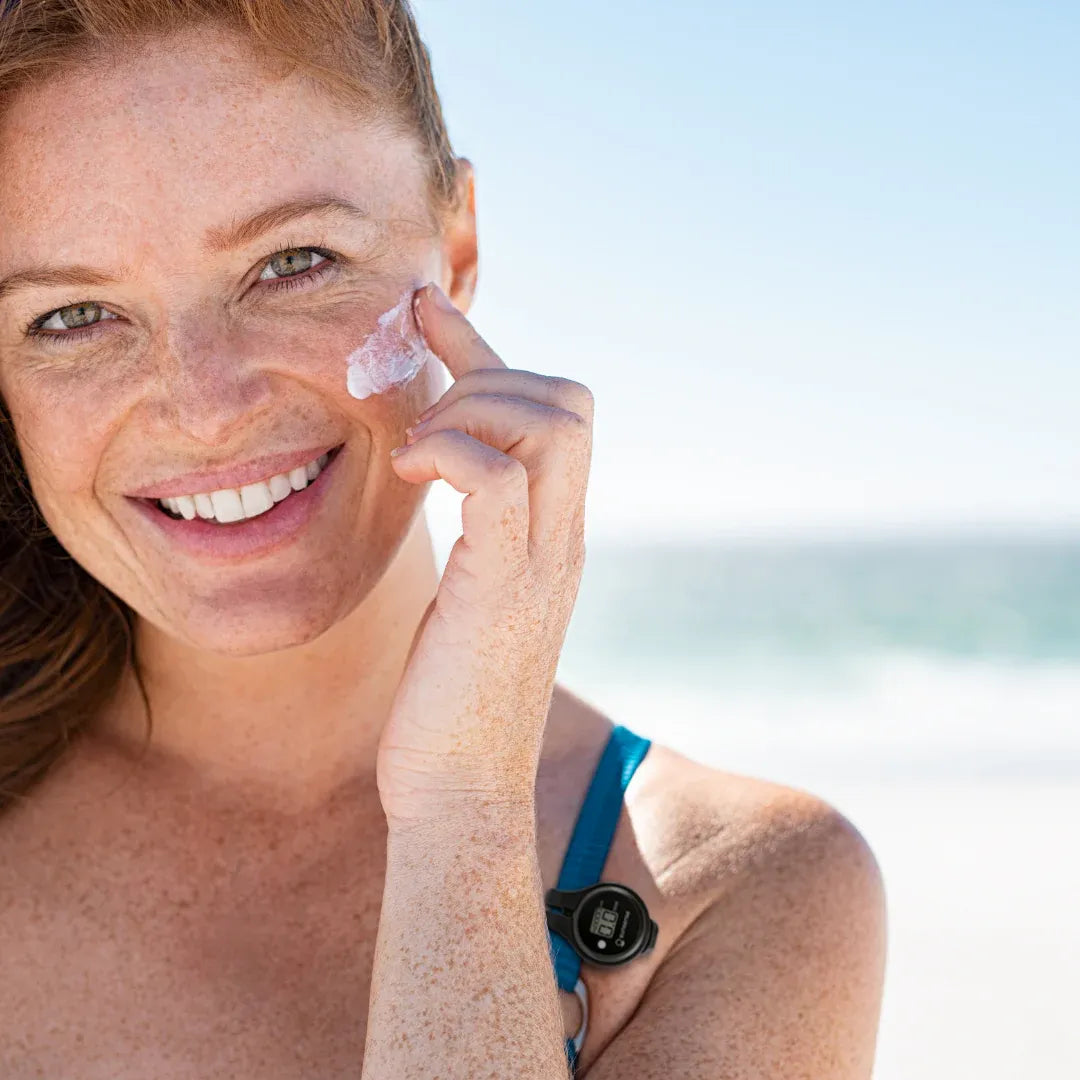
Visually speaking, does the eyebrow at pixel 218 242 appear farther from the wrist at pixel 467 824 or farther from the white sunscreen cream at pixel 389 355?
the wrist at pixel 467 824

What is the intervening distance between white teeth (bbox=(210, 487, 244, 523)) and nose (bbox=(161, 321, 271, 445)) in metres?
0.12

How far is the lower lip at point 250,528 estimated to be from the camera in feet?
6.50

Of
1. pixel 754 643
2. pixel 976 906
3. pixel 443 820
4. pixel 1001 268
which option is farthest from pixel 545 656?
pixel 1001 268

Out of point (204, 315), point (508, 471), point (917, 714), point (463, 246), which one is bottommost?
point (508, 471)

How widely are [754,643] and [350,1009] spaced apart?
1784 cm

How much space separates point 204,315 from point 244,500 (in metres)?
0.30

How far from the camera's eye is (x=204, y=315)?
1828 millimetres

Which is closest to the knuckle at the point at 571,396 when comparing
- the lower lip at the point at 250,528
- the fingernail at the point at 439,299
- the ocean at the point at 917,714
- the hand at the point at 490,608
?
the hand at the point at 490,608

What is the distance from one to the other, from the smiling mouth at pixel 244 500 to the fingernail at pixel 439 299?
0.27 meters

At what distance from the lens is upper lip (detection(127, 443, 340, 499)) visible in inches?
75.9

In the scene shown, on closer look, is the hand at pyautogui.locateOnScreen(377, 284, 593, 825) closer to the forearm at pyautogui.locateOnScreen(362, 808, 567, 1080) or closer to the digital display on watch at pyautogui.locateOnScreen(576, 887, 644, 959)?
the forearm at pyautogui.locateOnScreen(362, 808, 567, 1080)

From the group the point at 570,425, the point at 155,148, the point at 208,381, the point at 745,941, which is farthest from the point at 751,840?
the point at 155,148

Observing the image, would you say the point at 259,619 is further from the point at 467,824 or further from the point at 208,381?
the point at 467,824

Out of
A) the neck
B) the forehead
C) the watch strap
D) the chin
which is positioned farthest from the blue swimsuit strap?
the forehead
